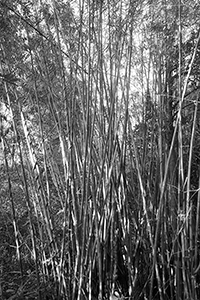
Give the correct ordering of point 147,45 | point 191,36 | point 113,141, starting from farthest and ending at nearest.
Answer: point 191,36
point 147,45
point 113,141

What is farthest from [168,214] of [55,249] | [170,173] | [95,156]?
[55,249]

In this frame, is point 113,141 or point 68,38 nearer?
point 113,141

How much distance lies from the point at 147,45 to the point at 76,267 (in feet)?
4.43

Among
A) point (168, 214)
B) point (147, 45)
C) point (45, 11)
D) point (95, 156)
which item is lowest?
point (168, 214)

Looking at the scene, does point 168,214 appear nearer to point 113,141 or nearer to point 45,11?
point 113,141

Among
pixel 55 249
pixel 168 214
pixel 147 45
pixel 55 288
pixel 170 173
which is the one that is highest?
pixel 147 45

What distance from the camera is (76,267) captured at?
1.52m

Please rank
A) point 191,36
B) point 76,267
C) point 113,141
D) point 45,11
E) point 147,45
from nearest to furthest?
point 76,267 → point 113,141 → point 45,11 → point 147,45 → point 191,36

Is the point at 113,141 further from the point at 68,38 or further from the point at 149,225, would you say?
the point at 68,38

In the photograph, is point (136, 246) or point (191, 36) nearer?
point (136, 246)

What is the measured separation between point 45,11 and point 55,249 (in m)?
1.27

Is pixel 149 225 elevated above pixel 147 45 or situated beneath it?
situated beneath

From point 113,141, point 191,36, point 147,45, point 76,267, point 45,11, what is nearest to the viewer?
point 76,267

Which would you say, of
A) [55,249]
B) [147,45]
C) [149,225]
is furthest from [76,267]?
[147,45]
